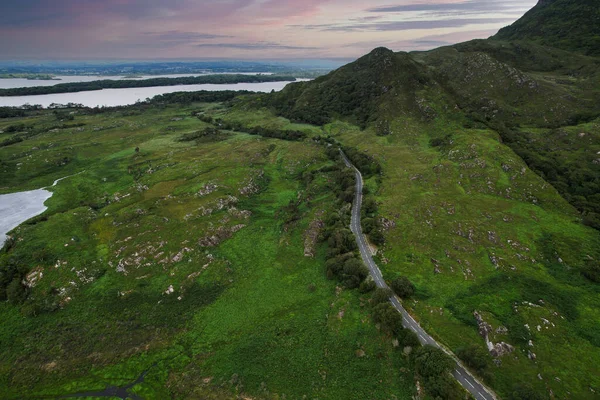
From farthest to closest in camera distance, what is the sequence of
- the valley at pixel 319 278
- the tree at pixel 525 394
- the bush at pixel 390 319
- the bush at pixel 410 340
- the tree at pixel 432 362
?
the bush at pixel 390 319
the bush at pixel 410 340
the valley at pixel 319 278
the tree at pixel 432 362
the tree at pixel 525 394

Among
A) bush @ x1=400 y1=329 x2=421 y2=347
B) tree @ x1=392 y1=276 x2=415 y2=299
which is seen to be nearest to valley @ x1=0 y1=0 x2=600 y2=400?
bush @ x1=400 y1=329 x2=421 y2=347

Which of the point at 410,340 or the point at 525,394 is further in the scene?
the point at 410,340

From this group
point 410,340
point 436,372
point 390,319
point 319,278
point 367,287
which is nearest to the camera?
point 436,372

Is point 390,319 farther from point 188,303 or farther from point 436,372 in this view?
point 188,303

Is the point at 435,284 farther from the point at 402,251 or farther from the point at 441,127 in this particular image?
the point at 441,127

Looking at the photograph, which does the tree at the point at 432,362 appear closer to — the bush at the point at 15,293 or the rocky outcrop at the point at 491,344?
the rocky outcrop at the point at 491,344

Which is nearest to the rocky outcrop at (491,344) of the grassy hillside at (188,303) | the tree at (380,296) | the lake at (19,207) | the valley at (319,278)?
the valley at (319,278)


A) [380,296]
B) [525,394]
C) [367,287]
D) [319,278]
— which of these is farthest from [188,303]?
[525,394]

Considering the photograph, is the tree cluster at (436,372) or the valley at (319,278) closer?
the tree cluster at (436,372)

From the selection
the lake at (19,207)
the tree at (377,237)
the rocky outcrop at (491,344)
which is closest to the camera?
the rocky outcrop at (491,344)

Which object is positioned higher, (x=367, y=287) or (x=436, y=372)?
(x=367, y=287)
